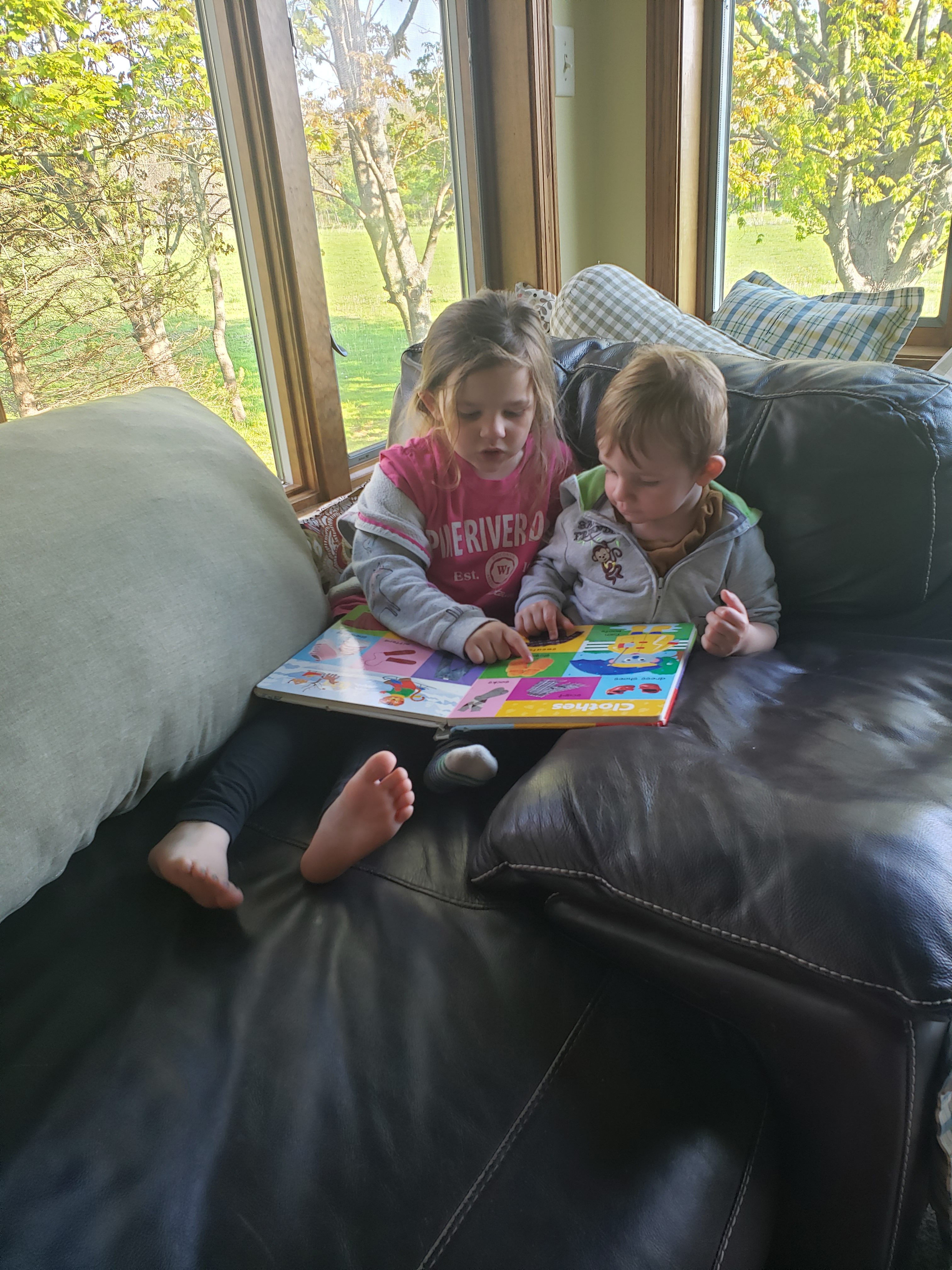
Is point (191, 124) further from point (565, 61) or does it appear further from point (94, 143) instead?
point (565, 61)

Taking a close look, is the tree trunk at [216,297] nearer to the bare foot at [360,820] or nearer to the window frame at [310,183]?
the window frame at [310,183]

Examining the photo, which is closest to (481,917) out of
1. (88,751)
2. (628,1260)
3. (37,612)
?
(628,1260)

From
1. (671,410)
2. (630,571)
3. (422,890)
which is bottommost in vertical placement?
(422,890)

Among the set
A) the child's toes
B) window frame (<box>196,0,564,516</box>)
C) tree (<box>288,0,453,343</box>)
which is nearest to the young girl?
the child's toes

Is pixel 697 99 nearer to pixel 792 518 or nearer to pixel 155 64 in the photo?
pixel 155 64

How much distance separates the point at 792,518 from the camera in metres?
1.22

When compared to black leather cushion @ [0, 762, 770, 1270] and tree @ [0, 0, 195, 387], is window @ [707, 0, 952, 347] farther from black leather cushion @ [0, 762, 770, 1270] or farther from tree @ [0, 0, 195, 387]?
black leather cushion @ [0, 762, 770, 1270]

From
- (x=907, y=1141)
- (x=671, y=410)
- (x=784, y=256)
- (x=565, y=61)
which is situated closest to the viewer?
(x=907, y=1141)

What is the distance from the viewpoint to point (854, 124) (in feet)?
7.00

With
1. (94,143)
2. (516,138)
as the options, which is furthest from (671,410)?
(516,138)

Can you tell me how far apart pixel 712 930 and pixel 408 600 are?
0.71 metres

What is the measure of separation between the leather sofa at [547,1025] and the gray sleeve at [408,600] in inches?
12.6

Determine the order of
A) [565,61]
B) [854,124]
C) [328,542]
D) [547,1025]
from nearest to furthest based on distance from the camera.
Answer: [547,1025] < [328,542] < [854,124] < [565,61]

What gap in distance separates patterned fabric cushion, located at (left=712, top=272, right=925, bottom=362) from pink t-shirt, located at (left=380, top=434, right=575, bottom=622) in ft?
2.05
